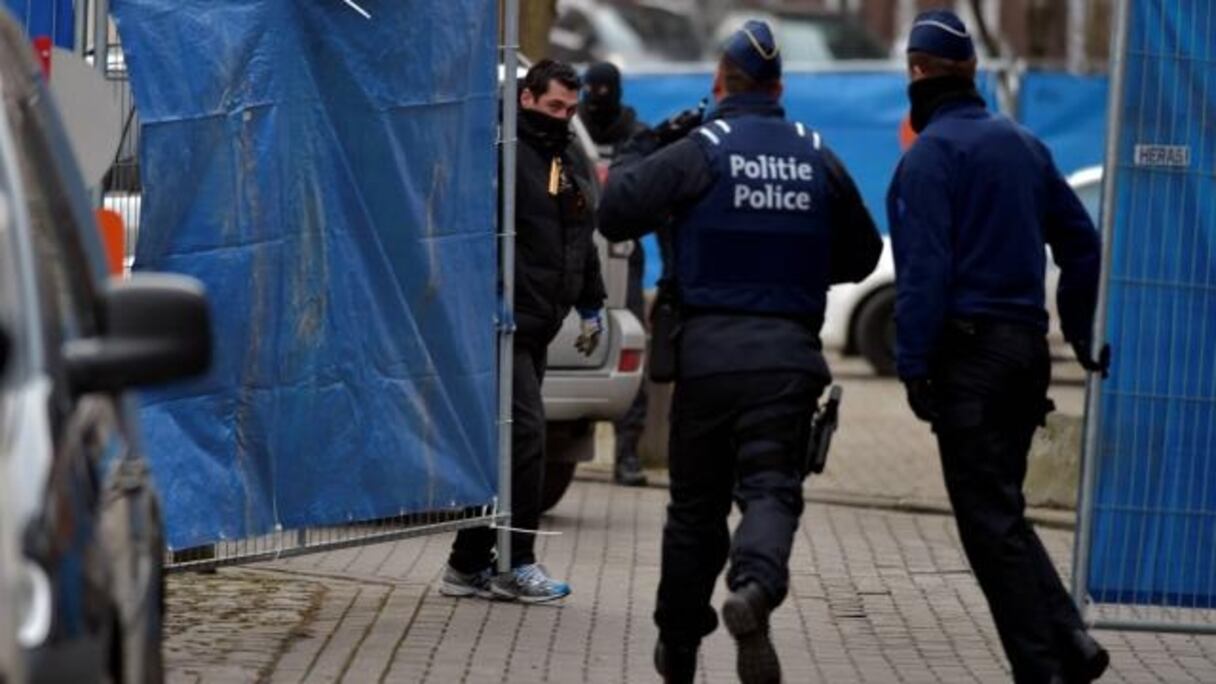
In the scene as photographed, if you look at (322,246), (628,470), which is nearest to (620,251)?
(628,470)

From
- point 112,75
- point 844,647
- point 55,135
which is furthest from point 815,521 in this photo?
point 55,135

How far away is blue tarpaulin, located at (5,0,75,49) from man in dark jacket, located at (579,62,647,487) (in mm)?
5907

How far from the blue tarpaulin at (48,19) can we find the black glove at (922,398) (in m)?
2.83

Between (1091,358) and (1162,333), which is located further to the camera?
(1162,333)

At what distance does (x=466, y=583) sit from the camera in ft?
37.0

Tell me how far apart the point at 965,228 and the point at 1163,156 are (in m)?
1.35

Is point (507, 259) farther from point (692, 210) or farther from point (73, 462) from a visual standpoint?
point (73, 462)

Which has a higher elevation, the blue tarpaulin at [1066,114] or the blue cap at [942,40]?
the blue cap at [942,40]

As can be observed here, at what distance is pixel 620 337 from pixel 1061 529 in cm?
220

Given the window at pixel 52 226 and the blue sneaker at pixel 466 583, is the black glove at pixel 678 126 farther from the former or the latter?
the window at pixel 52 226

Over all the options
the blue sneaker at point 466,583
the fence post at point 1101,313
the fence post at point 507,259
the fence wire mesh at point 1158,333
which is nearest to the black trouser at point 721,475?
the fence post at point 1101,313

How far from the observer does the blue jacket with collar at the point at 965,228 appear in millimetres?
8658

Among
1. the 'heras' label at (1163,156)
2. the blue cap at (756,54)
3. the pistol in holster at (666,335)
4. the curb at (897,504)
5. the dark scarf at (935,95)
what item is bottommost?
the curb at (897,504)

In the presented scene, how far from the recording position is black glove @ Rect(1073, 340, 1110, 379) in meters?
9.43
